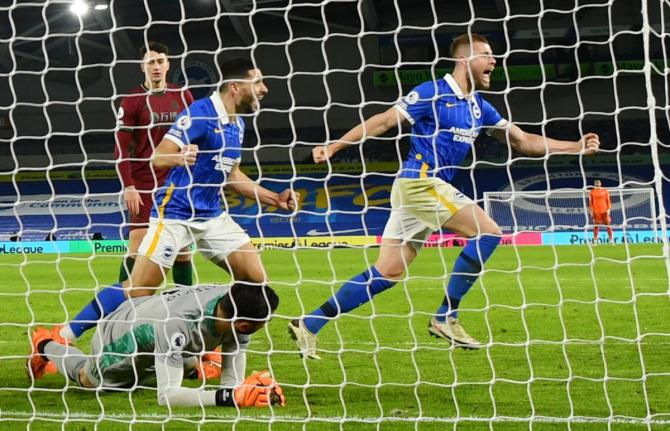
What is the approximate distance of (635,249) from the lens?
17.4 meters

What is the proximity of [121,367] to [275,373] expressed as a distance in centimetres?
122

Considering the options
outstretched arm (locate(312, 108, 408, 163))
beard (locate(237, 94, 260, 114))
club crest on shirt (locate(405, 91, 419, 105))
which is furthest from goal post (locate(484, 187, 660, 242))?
beard (locate(237, 94, 260, 114))

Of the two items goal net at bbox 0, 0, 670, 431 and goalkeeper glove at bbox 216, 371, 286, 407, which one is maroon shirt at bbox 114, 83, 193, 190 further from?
goalkeeper glove at bbox 216, 371, 286, 407

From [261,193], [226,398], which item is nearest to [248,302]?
[226,398]

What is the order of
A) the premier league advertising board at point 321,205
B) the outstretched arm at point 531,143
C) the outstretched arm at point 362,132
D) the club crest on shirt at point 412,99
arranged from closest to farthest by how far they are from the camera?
the outstretched arm at point 362,132 < the outstretched arm at point 531,143 < the club crest on shirt at point 412,99 < the premier league advertising board at point 321,205

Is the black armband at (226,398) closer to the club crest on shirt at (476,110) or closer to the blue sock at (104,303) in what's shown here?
the blue sock at (104,303)

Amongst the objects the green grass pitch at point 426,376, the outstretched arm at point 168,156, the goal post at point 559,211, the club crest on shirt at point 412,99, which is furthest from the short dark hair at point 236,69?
the goal post at point 559,211

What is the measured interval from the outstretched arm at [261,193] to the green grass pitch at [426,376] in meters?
0.27

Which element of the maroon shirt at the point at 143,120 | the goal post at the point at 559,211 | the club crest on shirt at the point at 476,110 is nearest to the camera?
the club crest on shirt at the point at 476,110

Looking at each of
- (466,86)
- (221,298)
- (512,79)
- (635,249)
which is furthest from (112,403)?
(512,79)

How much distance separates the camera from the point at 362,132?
5.14 m

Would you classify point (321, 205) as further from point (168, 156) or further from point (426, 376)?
point (168, 156)

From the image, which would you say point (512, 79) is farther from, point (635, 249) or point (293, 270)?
point (293, 270)

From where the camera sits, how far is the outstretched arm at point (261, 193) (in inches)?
198
